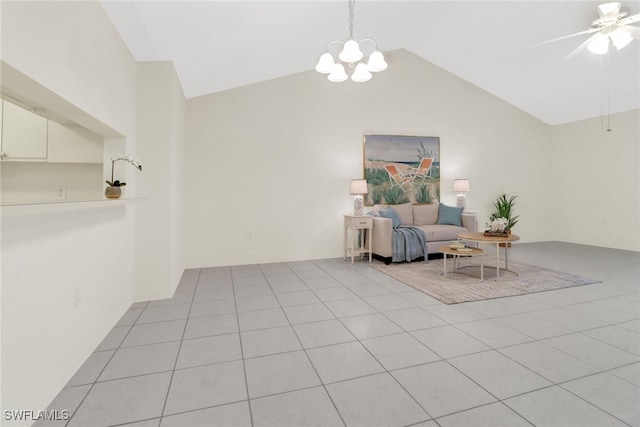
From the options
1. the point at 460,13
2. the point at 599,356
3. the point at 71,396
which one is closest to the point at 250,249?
the point at 71,396

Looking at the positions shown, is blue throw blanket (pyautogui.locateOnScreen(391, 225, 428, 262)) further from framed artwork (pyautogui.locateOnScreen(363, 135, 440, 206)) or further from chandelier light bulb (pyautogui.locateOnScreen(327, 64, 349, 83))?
chandelier light bulb (pyautogui.locateOnScreen(327, 64, 349, 83))

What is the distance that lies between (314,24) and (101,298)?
144 inches

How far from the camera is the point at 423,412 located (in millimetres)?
1503

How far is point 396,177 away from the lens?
5.69 m

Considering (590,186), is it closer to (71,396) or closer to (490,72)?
(490,72)

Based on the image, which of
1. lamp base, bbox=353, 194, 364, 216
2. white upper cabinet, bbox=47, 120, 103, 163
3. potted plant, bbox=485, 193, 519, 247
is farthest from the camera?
potted plant, bbox=485, 193, 519, 247

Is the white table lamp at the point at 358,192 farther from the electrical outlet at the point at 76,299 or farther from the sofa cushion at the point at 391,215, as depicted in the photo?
the electrical outlet at the point at 76,299

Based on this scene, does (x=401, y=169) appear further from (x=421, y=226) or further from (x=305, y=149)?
(x=305, y=149)

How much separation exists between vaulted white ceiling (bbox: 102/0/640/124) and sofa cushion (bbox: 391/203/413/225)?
2596 millimetres

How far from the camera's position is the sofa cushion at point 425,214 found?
18.4ft

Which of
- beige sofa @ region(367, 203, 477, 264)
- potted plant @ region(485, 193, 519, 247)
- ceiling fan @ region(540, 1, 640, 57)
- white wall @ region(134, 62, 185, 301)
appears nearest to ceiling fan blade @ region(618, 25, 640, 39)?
ceiling fan @ region(540, 1, 640, 57)

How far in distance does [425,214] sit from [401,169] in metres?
0.95

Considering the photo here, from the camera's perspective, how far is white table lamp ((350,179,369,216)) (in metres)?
5.04

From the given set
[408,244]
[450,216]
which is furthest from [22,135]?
[450,216]
